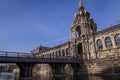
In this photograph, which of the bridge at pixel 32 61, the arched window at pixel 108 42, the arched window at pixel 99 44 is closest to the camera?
the bridge at pixel 32 61

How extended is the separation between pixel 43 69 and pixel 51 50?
1137 cm

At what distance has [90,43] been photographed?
49.7 meters

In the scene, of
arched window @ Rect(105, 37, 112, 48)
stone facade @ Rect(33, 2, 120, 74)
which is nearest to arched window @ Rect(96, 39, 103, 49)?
stone facade @ Rect(33, 2, 120, 74)

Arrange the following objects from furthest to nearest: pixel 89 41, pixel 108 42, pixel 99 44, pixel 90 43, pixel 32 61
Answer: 1. pixel 89 41
2. pixel 90 43
3. pixel 99 44
4. pixel 108 42
5. pixel 32 61

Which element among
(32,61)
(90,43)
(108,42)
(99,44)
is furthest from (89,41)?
(32,61)

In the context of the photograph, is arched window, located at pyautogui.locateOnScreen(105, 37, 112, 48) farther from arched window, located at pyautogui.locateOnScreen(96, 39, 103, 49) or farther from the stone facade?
arched window, located at pyautogui.locateOnScreen(96, 39, 103, 49)

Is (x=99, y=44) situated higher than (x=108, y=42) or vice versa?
(x=108, y=42)

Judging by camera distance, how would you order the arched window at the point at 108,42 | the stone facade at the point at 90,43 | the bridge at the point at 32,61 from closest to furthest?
the bridge at the point at 32,61
the stone facade at the point at 90,43
the arched window at the point at 108,42

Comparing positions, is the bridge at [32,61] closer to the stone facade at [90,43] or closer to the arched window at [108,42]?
the stone facade at [90,43]

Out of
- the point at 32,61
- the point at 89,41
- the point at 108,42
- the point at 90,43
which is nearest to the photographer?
the point at 32,61

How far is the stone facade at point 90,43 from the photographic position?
41281mm

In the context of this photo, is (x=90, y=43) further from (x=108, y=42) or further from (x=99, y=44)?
(x=108, y=42)

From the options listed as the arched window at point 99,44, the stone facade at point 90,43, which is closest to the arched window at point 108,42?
→ the stone facade at point 90,43

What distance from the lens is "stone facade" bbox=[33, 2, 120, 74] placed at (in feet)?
135
